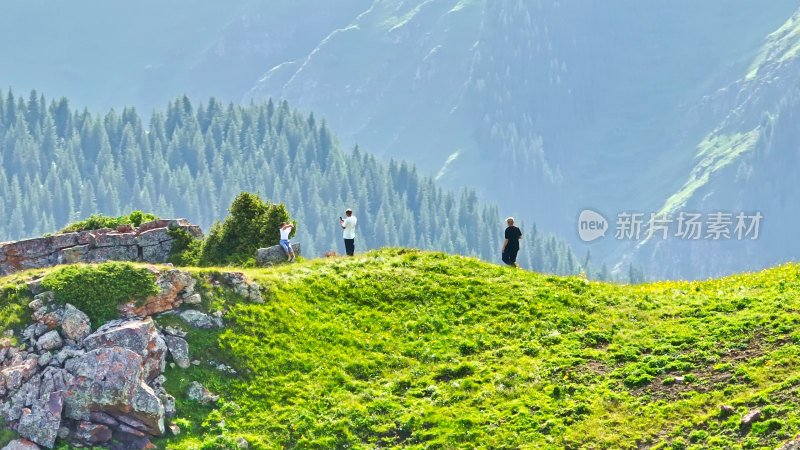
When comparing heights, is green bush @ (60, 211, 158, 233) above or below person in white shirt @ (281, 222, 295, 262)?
above

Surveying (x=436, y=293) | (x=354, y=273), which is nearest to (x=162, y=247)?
(x=354, y=273)

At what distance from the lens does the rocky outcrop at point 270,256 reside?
A: 44.7m

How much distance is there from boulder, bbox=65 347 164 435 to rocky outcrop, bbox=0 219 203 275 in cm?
1519

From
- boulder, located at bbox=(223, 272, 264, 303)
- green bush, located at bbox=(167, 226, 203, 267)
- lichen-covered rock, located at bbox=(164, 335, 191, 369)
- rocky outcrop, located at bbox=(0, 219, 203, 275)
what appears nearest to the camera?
lichen-covered rock, located at bbox=(164, 335, 191, 369)

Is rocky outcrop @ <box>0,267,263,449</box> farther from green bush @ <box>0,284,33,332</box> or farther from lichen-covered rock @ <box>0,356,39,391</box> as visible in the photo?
green bush @ <box>0,284,33,332</box>

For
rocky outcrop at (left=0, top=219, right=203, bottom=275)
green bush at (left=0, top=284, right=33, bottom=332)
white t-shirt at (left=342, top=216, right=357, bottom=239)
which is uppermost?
rocky outcrop at (left=0, top=219, right=203, bottom=275)

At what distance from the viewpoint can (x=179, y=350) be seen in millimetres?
34031

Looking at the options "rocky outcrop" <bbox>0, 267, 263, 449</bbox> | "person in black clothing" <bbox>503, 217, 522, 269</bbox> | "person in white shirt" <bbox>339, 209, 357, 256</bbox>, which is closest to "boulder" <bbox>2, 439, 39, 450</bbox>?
"rocky outcrop" <bbox>0, 267, 263, 449</bbox>

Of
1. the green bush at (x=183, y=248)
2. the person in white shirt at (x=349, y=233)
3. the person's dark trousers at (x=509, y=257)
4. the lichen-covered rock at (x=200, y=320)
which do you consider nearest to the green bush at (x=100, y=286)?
the lichen-covered rock at (x=200, y=320)

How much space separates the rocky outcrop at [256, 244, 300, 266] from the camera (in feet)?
147

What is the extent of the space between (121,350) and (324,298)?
9505mm

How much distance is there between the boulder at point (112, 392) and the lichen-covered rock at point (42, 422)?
0.40m

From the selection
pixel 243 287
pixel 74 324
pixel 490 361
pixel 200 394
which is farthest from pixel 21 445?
pixel 490 361

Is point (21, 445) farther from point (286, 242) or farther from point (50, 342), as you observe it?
point (286, 242)
